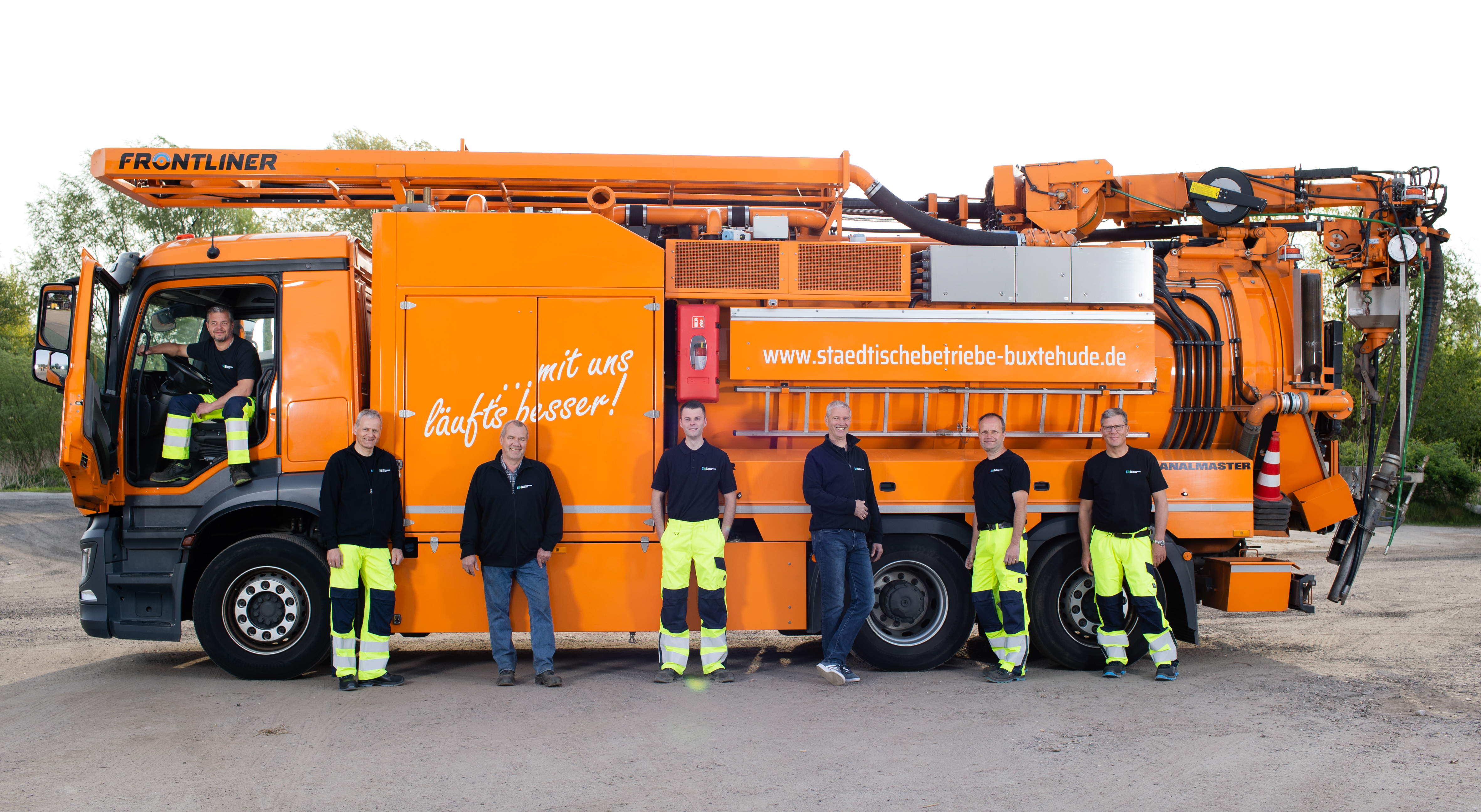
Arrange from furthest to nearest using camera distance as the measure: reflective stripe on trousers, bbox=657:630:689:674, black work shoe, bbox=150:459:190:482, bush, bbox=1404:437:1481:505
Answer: bush, bbox=1404:437:1481:505 < black work shoe, bbox=150:459:190:482 < reflective stripe on trousers, bbox=657:630:689:674

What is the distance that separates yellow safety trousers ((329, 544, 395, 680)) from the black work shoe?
1387mm

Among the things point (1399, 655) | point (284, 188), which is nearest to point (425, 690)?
point (284, 188)

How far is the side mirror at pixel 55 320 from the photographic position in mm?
6043

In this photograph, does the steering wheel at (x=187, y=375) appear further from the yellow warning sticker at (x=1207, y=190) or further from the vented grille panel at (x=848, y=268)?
the yellow warning sticker at (x=1207, y=190)

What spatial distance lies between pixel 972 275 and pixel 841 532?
2184 mm

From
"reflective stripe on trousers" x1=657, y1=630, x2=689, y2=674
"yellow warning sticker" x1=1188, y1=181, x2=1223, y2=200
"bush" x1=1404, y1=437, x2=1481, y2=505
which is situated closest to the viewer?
"reflective stripe on trousers" x1=657, y1=630, x2=689, y2=674

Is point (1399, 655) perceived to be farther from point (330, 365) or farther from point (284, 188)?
point (284, 188)

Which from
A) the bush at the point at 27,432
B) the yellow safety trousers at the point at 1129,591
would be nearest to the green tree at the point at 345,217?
the bush at the point at 27,432

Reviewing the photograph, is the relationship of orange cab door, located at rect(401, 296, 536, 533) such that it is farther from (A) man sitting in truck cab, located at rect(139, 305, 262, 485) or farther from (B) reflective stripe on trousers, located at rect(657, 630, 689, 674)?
(B) reflective stripe on trousers, located at rect(657, 630, 689, 674)

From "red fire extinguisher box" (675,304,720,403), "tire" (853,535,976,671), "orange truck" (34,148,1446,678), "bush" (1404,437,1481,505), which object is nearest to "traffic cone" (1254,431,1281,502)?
"orange truck" (34,148,1446,678)

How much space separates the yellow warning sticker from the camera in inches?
290

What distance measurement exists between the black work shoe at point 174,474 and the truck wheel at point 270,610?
684mm

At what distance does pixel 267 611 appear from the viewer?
247 inches

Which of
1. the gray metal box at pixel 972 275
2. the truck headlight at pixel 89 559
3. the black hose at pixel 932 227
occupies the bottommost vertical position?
the truck headlight at pixel 89 559
